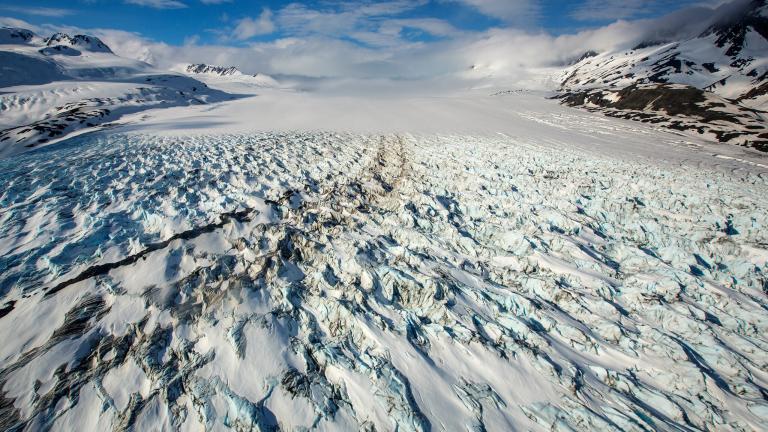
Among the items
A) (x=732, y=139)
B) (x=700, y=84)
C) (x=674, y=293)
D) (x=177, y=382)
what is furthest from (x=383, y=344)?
(x=700, y=84)

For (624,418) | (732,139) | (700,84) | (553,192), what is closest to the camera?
(624,418)

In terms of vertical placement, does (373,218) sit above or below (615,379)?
above

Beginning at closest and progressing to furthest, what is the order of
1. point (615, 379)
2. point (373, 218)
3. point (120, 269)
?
point (615, 379) → point (120, 269) → point (373, 218)

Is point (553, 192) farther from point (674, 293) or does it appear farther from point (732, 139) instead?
point (732, 139)

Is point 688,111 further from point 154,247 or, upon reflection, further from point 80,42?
point 80,42

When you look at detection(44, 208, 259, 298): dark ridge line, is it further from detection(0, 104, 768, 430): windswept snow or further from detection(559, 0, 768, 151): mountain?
detection(559, 0, 768, 151): mountain

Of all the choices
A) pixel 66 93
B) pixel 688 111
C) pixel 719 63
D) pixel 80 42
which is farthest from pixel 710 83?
pixel 80 42
